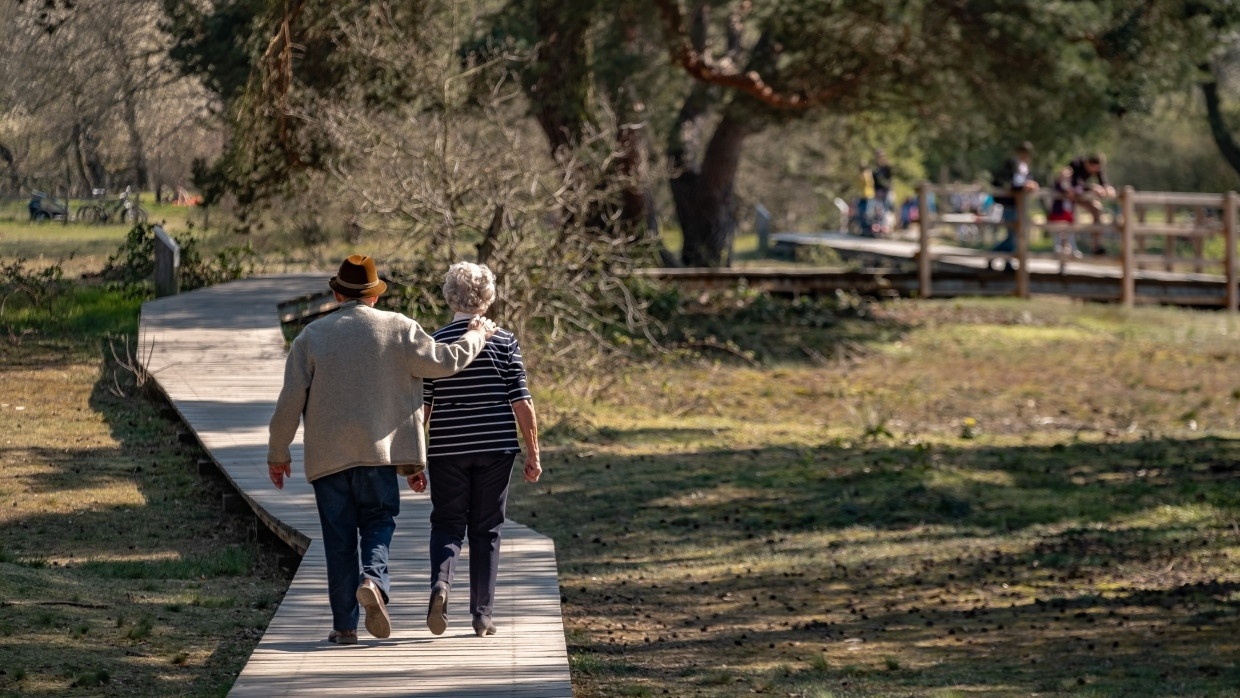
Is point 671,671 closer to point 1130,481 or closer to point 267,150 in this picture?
point 1130,481

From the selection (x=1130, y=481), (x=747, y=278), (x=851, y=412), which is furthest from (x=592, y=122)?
(x=1130, y=481)

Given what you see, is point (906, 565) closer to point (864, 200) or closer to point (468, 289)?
point (468, 289)

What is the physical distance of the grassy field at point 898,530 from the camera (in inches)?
301

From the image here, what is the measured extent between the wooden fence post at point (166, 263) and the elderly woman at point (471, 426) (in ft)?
31.7

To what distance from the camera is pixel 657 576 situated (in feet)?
30.5

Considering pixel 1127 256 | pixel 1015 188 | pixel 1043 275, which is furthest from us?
pixel 1043 275

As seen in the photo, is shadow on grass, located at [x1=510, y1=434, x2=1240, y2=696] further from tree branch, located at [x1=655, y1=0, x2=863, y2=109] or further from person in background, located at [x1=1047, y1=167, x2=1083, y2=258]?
person in background, located at [x1=1047, y1=167, x2=1083, y2=258]

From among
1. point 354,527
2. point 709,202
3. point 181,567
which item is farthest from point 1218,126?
point 354,527

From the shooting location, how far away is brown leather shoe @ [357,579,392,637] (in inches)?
233

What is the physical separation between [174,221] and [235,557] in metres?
7.33

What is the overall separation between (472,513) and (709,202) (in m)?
19.2

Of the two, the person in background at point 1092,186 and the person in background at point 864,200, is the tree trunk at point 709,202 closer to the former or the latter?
the person in background at point 1092,186

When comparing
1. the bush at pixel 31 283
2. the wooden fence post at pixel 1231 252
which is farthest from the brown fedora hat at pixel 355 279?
the wooden fence post at pixel 1231 252

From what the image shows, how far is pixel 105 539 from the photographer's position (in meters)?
8.91
